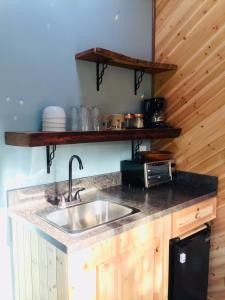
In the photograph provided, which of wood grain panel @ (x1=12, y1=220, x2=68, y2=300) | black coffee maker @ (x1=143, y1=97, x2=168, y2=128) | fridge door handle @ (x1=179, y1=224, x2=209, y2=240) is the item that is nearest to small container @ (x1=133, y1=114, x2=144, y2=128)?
black coffee maker @ (x1=143, y1=97, x2=168, y2=128)

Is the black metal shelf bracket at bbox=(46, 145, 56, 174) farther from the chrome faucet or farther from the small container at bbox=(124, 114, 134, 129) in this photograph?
the small container at bbox=(124, 114, 134, 129)

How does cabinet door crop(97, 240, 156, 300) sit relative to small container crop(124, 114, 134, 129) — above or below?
below

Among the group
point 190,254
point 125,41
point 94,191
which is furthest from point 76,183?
point 125,41

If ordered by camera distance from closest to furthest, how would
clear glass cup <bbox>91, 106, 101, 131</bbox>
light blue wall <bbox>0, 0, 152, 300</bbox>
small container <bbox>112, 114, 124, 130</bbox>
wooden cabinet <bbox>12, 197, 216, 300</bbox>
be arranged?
wooden cabinet <bbox>12, 197, 216, 300</bbox> → light blue wall <bbox>0, 0, 152, 300</bbox> → clear glass cup <bbox>91, 106, 101, 131</bbox> → small container <bbox>112, 114, 124, 130</bbox>

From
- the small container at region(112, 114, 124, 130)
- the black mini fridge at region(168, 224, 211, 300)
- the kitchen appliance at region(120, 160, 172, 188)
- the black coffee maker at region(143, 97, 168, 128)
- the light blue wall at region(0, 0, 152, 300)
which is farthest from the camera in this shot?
the black coffee maker at region(143, 97, 168, 128)

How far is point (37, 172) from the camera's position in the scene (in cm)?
166

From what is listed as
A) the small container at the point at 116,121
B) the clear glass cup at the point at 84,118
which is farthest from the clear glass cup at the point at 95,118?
the small container at the point at 116,121

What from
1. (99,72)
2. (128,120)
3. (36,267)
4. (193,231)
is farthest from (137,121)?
(36,267)

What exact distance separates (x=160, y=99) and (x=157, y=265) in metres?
1.30

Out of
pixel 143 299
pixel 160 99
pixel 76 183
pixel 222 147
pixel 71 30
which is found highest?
pixel 71 30

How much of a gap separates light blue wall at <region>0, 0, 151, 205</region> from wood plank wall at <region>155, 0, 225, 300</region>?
31 cm

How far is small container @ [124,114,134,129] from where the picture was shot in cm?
199

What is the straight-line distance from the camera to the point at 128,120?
6.65ft

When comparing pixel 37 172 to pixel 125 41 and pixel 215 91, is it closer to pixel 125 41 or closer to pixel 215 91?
pixel 125 41
